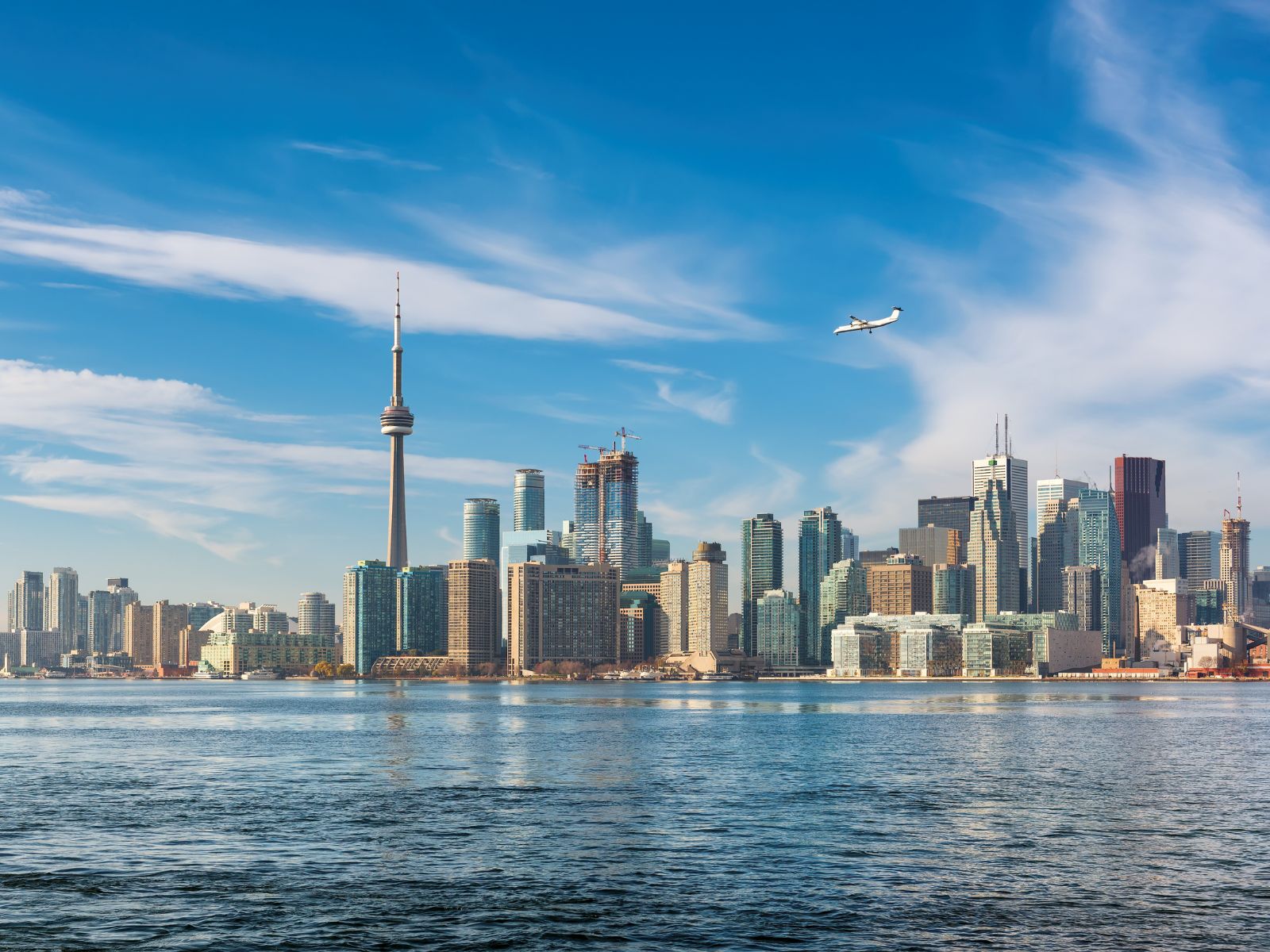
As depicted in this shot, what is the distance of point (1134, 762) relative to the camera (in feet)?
395

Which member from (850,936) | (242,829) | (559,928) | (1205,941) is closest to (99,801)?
(242,829)

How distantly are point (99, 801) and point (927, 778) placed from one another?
5750cm

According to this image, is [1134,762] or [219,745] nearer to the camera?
[1134,762]

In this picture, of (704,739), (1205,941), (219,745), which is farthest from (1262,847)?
(219,745)

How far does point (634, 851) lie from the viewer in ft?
227

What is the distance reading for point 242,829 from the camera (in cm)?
7606

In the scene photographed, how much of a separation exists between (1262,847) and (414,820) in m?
44.7

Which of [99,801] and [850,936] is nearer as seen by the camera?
[850,936]

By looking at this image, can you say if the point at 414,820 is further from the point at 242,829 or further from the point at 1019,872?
the point at 1019,872

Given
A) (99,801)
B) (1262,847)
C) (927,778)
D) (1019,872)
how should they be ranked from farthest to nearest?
(927,778) < (99,801) < (1262,847) < (1019,872)

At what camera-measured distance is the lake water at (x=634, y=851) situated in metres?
52.6

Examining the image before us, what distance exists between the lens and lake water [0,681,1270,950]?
172ft

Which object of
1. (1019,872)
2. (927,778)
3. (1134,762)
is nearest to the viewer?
(1019,872)

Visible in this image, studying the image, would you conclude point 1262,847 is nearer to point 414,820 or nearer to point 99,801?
point 414,820
